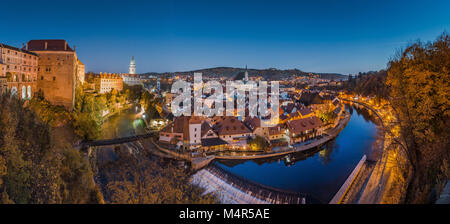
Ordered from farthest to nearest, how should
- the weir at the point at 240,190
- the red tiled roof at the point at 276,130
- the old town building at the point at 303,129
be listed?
the old town building at the point at 303,129 → the red tiled roof at the point at 276,130 → the weir at the point at 240,190

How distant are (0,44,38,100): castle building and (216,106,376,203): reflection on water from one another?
1222 centimetres

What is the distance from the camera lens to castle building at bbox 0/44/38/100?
11.1 metres

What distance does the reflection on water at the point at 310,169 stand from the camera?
32.5 feet

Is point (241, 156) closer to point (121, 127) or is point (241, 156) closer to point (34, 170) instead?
point (34, 170)

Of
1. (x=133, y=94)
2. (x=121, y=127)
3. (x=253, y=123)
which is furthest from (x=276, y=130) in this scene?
(x=133, y=94)

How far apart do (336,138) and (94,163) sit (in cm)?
1722

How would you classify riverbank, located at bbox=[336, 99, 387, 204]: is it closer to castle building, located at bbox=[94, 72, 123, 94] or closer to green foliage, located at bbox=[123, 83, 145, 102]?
castle building, located at bbox=[94, 72, 123, 94]

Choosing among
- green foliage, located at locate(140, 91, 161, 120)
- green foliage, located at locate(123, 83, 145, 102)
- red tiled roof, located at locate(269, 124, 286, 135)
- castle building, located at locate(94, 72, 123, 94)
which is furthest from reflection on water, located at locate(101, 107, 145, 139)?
red tiled roof, located at locate(269, 124, 286, 135)

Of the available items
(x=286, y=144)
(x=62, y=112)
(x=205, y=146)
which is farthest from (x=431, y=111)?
(x=62, y=112)

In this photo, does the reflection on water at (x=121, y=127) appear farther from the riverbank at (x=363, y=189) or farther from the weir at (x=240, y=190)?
the riverbank at (x=363, y=189)

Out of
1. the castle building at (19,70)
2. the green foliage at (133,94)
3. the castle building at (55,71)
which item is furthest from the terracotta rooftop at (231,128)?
the green foliage at (133,94)

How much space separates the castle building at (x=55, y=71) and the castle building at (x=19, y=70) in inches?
18.7

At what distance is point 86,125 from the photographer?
12.4m
